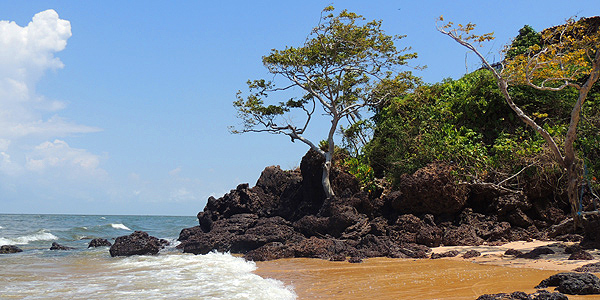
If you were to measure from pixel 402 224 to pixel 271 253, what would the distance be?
3664mm

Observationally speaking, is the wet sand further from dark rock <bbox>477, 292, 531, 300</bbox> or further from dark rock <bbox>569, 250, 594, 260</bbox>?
dark rock <bbox>477, 292, 531, 300</bbox>

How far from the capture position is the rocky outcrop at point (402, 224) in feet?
40.8

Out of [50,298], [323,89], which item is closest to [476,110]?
[323,89]

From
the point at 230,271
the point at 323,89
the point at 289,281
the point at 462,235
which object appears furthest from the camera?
the point at 323,89

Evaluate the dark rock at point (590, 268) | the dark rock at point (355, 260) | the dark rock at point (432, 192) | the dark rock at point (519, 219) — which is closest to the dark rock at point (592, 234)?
the dark rock at point (590, 268)

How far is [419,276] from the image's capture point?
8.15 meters

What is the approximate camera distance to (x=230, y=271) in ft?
34.1

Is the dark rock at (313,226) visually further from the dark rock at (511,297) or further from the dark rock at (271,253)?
the dark rock at (511,297)

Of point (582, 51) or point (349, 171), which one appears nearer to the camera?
point (582, 51)

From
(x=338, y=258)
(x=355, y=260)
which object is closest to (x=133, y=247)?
(x=338, y=258)

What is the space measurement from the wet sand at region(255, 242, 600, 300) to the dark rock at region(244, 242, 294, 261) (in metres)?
1.32

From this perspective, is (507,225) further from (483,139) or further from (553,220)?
(483,139)

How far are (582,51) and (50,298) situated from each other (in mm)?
12206

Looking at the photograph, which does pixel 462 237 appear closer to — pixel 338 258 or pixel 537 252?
pixel 537 252
